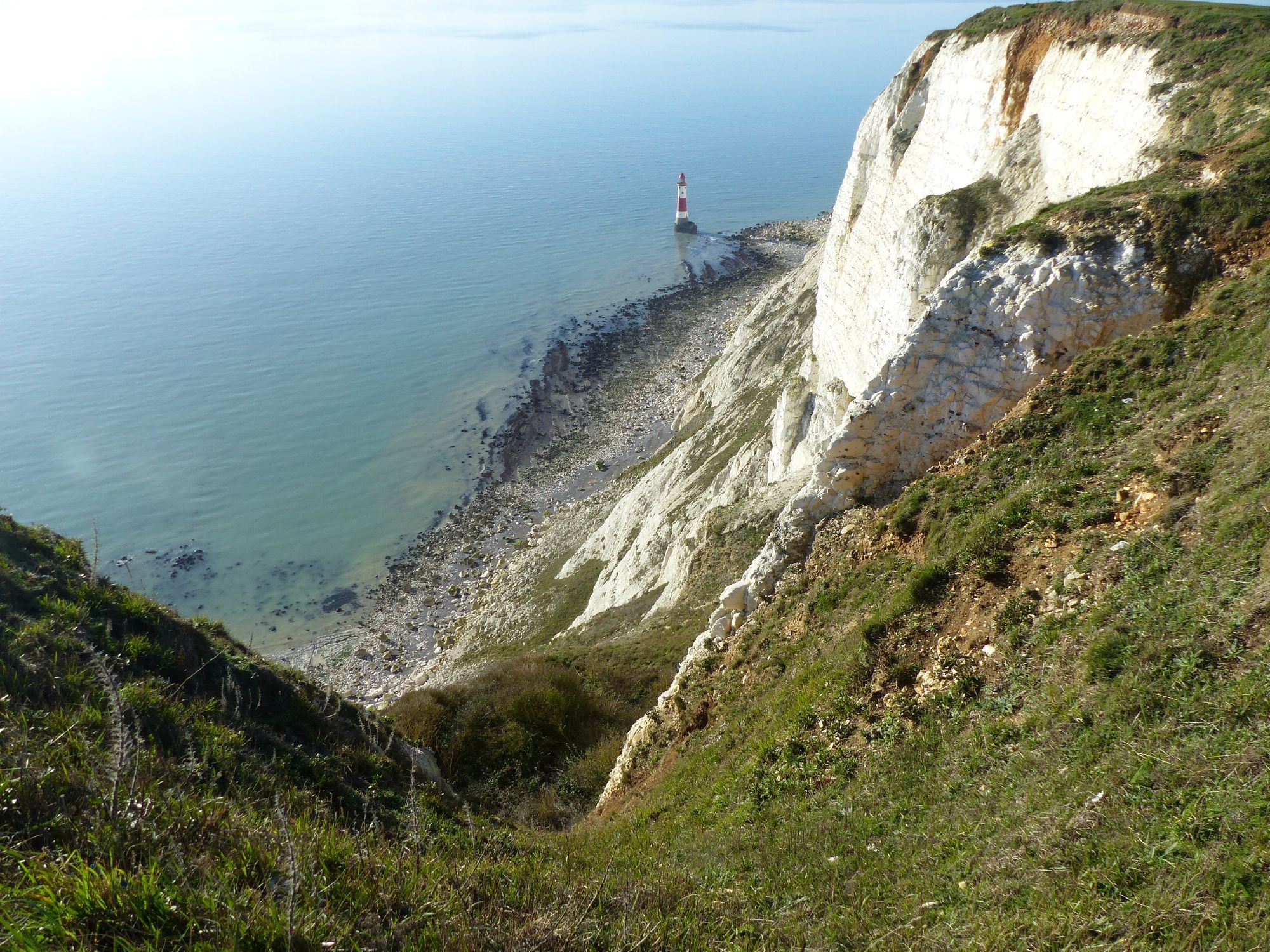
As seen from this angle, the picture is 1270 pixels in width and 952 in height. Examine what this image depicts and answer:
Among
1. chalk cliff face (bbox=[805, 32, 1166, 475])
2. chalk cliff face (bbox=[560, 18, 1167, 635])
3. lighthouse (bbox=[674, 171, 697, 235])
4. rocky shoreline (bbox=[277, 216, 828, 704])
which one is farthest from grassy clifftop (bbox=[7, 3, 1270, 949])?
lighthouse (bbox=[674, 171, 697, 235])

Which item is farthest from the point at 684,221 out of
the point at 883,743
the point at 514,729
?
the point at 883,743

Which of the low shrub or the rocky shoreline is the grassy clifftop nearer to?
the low shrub

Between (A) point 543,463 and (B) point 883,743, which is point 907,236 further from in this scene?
(A) point 543,463

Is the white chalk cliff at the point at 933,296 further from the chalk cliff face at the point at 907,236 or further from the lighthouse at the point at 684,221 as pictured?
the lighthouse at the point at 684,221

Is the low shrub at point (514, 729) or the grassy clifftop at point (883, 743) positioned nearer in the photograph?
the grassy clifftop at point (883, 743)

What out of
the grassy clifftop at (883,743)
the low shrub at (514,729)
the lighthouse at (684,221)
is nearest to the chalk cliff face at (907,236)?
the grassy clifftop at (883,743)
